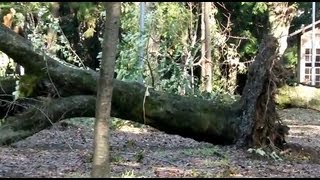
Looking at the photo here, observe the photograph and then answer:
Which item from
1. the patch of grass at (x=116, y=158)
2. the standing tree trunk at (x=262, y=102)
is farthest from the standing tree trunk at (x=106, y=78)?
the standing tree trunk at (x=262, y=102)

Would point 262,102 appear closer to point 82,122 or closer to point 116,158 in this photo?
point 116,158

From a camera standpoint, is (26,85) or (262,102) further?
(26,85)

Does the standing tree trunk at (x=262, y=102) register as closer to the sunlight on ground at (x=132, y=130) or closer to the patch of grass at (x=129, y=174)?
the patch of grass at (x=129, y=174)

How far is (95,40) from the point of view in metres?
34.8

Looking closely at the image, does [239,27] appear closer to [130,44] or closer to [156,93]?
[130,44]

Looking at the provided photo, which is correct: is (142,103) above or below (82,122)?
above

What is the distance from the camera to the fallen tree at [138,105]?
9.74 metres

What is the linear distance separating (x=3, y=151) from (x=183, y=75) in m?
Answer: 6.63

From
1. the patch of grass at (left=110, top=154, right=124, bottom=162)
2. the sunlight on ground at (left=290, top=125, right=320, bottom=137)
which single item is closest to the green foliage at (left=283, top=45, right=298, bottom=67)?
the sunlight on ground at (left=290, top=125, right=320, bottom=137)

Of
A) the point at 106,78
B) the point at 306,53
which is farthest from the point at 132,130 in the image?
the point at 306,53

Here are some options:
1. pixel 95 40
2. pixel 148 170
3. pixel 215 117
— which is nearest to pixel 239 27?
pixel 95 40

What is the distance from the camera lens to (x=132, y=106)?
390 inches

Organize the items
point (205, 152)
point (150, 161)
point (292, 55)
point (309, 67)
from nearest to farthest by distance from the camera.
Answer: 1. point (150, 161)
2. point (205, 152)
3. point (309, 67)
4. point (292, 55)

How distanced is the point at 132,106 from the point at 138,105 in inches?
4.2
